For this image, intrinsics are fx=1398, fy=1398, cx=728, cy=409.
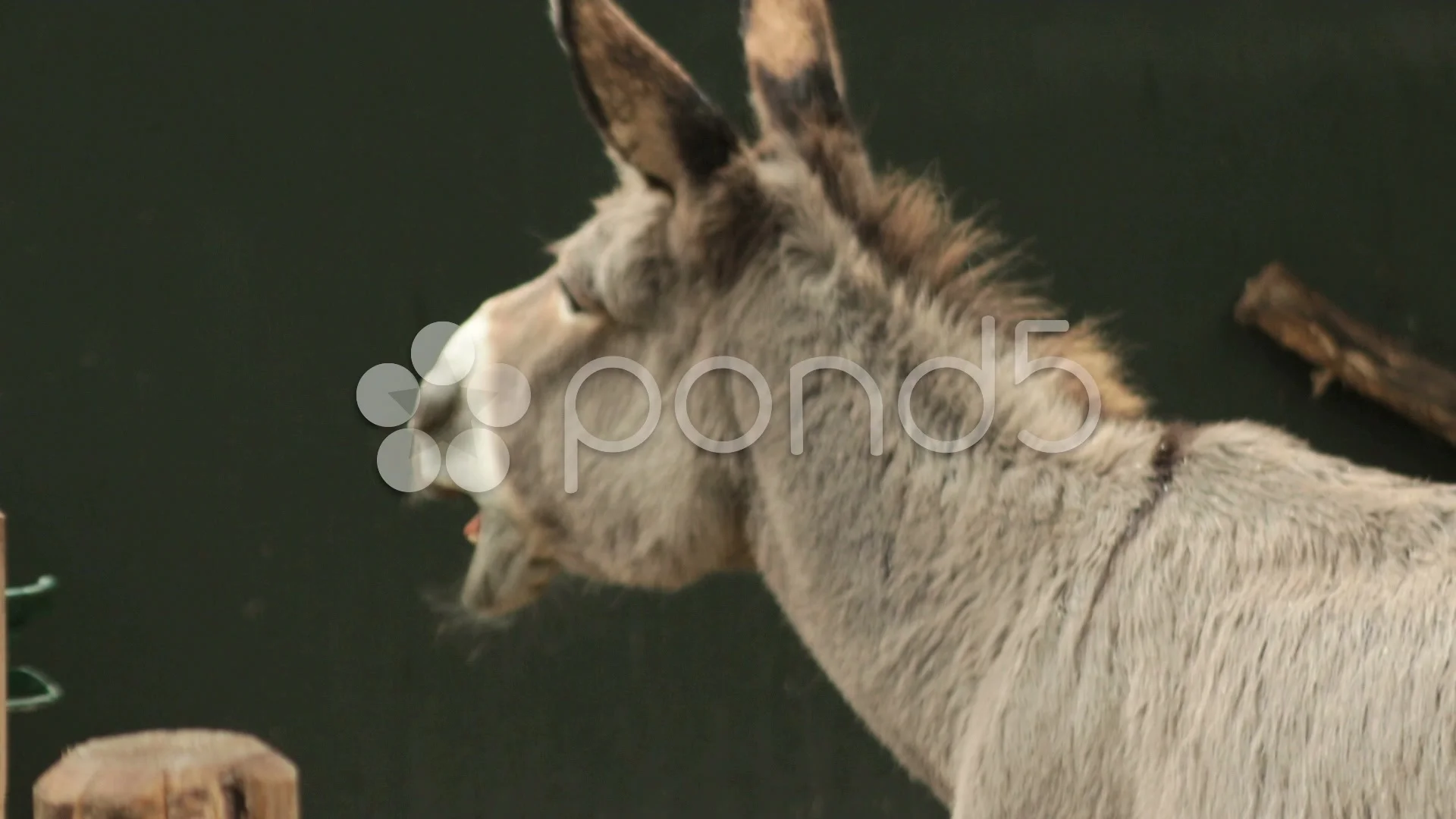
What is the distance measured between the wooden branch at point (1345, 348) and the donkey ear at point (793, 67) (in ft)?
6.97

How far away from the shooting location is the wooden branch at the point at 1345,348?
3.52 meters

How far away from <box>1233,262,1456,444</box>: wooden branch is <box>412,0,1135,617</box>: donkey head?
2.12m

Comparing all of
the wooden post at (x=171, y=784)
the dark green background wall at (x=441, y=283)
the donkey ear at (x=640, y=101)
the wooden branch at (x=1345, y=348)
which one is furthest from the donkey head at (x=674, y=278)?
Answer: the wooden branch at (x=1345, y=348)

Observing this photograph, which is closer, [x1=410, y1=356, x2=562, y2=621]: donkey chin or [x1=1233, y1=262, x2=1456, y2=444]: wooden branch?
[x1=410, y1=356, x2=562, y2=621]: donkey chin

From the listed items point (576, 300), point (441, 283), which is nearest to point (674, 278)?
point (576, 300)

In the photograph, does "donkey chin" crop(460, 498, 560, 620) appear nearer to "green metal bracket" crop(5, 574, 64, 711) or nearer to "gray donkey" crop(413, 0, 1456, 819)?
"gray donkey" crop(413, 0, 1456, 819)

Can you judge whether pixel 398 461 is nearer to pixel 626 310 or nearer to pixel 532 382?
pixel 532 382

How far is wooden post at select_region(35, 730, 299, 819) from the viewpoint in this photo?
54.7 inches

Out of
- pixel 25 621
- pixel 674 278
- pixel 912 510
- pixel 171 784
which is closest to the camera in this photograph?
pixel 171 784

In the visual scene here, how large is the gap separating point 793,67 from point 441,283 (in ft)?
5.69

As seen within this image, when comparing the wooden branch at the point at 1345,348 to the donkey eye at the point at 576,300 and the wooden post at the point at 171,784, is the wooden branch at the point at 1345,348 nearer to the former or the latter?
the donkey eye at the point at 576,300

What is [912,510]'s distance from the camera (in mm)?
1518

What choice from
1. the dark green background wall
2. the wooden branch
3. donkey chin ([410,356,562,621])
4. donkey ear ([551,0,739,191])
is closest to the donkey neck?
donkey ear ([551,0,739,191])

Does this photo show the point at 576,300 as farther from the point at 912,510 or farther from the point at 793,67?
the point at 912,510
